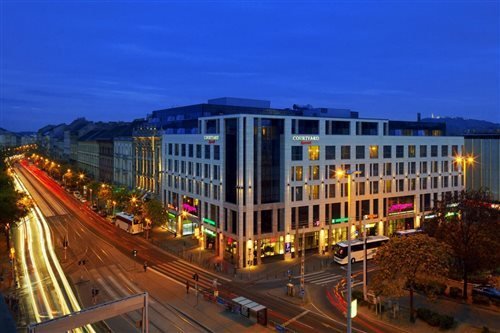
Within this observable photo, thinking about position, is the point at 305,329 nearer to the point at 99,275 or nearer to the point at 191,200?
the point at 99,275

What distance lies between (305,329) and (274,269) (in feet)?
60.4

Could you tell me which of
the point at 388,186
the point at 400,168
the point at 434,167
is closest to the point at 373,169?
the point at 388,186

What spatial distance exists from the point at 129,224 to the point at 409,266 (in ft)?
173

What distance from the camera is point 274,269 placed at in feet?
174

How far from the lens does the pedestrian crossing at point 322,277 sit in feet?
156

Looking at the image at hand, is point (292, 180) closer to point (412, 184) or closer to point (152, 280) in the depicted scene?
point (152, 280)

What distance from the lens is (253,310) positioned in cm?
3566

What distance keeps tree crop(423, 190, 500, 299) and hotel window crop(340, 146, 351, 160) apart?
72.4 ft

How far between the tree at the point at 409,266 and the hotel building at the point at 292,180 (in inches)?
525

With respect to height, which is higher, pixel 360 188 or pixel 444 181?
pixel 444 181

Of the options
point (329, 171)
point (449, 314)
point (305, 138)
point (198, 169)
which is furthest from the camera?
point (198, 169)

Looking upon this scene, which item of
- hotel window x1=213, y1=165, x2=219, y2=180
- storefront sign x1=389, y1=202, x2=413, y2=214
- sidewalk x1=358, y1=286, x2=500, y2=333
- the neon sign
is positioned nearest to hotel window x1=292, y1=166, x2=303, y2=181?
hotel window x1=213, y1=165, x2=219, y2=180

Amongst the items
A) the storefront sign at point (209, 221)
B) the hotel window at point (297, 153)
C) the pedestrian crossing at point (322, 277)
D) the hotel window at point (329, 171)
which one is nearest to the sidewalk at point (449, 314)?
the pedestrian crossing at point (322, 277)

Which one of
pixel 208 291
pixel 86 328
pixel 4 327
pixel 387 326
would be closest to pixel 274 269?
pixel 208 291
